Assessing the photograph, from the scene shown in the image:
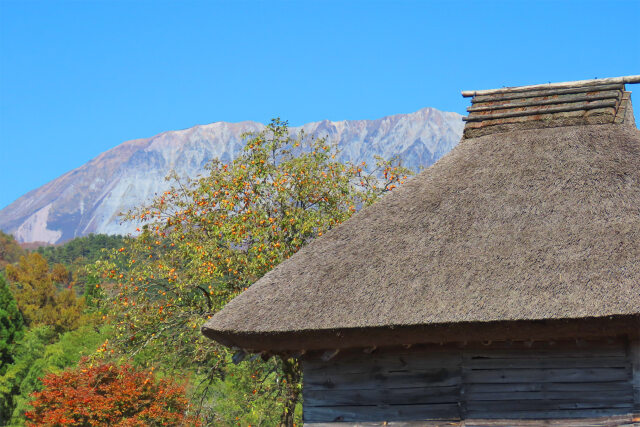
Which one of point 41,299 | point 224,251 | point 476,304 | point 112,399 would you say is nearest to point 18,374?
point 41,299

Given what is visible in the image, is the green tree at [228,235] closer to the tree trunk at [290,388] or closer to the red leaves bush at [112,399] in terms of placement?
the tree trunk at [290,388]

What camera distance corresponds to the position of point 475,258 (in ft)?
26.5

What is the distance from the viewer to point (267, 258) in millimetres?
14727

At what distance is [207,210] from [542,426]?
965cm

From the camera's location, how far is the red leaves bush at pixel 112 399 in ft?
65.4

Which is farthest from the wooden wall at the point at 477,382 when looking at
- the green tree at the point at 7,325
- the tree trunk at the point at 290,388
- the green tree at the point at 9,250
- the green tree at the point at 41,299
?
the green tree at the point at 9,250

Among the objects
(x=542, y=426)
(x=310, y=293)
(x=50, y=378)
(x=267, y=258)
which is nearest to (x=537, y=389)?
(x=542, y=426)

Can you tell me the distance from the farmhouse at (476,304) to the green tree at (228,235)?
18.8 feet

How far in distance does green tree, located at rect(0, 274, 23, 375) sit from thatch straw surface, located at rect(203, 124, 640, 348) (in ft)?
112

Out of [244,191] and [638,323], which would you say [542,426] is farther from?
[244,191]

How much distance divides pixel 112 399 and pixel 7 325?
24.1 metres

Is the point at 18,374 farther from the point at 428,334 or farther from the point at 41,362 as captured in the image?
the point at 428,334

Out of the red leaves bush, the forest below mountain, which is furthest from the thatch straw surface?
the red leaves bush

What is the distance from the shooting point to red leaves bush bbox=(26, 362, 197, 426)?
1994 cm
